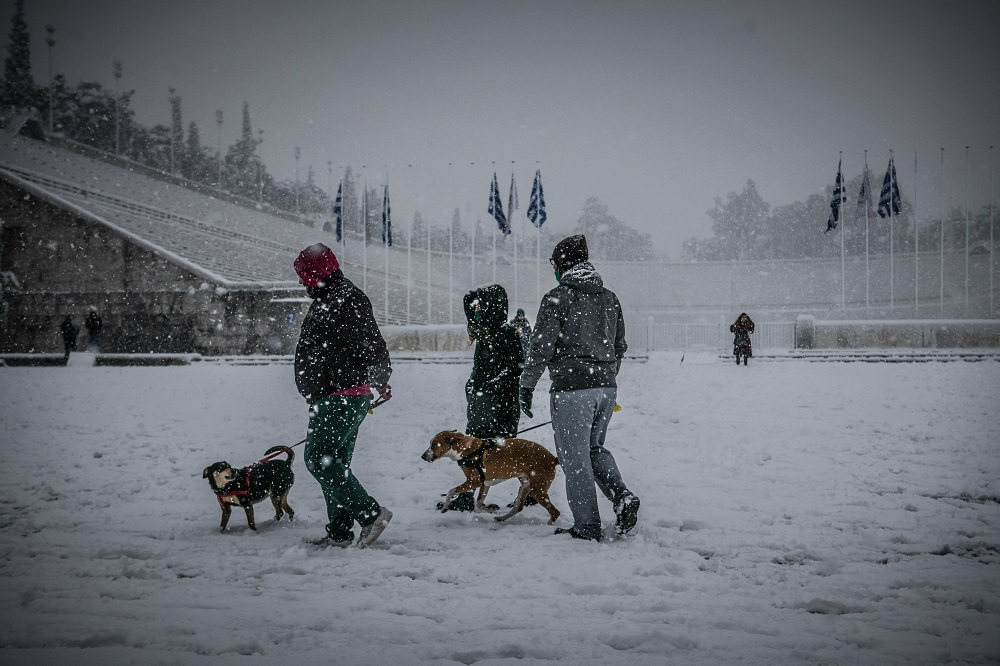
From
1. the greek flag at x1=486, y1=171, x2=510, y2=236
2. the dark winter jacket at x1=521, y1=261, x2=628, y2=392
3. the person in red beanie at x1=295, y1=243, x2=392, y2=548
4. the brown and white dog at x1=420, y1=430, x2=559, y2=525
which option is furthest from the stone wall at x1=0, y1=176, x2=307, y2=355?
the dark winter jacket at x1=521, y1=261, x2=628, y2=392

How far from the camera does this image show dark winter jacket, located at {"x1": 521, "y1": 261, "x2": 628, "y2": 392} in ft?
14.1

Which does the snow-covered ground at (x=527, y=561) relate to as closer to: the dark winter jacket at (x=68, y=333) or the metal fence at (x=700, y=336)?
the dark winter jacket at (x=68, y=333)

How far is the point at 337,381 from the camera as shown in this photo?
163 inches

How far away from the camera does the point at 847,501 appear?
5.38m

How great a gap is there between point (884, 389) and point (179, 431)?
11635 mm

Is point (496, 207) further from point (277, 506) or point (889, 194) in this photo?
point (277, 506)

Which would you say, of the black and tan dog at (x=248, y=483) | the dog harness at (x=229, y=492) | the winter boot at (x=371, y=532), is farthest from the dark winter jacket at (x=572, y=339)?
the dog harness at (x=229, y=492)

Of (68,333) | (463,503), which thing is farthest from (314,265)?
(68,333)

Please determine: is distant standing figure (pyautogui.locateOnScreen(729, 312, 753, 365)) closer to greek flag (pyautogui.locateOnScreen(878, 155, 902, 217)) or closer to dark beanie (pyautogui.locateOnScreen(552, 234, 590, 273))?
greek flag (pyautogui.locateOnScreen(878, 155, 902, 217))

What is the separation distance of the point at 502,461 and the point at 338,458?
4.06 ft

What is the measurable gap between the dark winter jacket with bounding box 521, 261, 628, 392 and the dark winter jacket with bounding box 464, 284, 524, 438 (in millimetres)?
1023

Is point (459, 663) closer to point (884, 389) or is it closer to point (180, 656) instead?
point (180, 656)

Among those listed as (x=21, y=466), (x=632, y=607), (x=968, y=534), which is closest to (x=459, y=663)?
(x=632, y=607)

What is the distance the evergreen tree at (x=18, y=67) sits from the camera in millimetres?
51906
